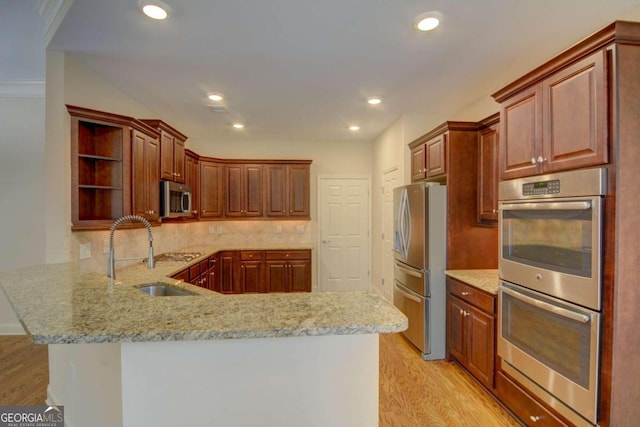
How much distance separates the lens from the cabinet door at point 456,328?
278 cm

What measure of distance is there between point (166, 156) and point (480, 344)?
11.8 ft

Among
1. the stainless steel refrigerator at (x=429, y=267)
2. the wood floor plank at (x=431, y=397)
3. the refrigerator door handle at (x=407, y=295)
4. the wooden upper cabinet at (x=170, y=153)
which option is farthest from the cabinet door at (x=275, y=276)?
the stainless steel refrigerator at (x=429, y=267)

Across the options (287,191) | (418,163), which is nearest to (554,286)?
(418,163)

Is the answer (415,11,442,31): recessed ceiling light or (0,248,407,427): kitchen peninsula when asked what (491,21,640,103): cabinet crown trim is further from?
(0,248,407,427): kitchen peninsula

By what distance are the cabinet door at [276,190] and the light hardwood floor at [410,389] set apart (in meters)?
2.79

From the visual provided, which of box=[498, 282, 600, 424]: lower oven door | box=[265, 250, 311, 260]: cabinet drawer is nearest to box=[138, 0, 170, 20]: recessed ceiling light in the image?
box=[498, 282, 600, 424]: lower oven door

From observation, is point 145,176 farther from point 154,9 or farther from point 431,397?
point 431,397

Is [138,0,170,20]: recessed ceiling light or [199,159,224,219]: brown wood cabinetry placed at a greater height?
[138,0,170,20]: recessed ceiling light

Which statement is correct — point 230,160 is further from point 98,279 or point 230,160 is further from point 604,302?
point 604,302

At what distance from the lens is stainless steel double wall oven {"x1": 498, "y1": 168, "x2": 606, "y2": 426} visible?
5.16 ft

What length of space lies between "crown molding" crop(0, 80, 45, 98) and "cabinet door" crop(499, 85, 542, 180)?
472cm

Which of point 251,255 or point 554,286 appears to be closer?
point 554,286

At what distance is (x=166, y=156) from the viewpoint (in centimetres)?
347

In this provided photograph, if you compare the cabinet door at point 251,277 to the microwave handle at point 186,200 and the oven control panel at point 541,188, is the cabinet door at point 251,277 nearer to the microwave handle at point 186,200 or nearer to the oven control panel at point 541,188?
the microwave handle at point 186,200
